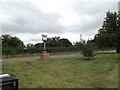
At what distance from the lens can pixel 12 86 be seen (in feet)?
6.72

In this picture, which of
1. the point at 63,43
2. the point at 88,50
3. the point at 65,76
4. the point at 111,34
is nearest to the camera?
the point at 65,76

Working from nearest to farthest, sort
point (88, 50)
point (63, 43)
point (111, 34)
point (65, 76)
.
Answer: point (65, 76) → point (88, 50) → point (111, 34) → point (63, 43)

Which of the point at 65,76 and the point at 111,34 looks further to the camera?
the point at 111,34

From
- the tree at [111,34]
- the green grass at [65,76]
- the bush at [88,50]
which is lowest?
the green grass at [65,76]

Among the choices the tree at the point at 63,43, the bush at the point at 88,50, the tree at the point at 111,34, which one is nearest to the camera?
the bush at the point at 88,50

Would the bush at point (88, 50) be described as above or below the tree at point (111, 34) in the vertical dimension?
below

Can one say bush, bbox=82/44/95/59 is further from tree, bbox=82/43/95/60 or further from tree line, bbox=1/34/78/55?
tree line, bbox=1/34/78/55

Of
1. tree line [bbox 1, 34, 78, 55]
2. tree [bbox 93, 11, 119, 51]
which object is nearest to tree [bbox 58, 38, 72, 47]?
tree line [bbox 1, 34, 78, 55]

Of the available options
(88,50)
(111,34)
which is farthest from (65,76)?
(111,34)

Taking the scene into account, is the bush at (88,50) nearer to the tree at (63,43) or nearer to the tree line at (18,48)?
the tree line at (18,48)

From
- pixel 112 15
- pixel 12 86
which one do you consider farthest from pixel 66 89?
pixel 112 15

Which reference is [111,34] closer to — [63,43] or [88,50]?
[88,50]

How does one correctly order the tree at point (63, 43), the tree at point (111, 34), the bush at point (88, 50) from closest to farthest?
1. the bush at point (88, 50)
2. the tree at point (111, 34)
3. the tree at point (63, 43)

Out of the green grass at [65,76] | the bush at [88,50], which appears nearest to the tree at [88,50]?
the bush at [88,50]
